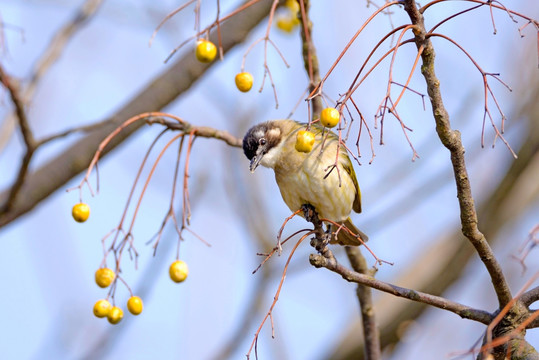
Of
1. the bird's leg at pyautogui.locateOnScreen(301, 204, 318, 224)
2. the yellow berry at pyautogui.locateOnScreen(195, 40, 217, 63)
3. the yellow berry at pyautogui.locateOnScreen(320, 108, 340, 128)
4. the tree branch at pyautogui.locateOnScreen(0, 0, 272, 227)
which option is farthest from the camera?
the tree branch at pyautogui.locateOnScreen(0, 0, 272, 227)

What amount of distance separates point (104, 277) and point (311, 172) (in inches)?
63.0

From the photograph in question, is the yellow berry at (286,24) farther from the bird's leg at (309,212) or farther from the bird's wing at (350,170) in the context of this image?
the bird's leg at (309,212)

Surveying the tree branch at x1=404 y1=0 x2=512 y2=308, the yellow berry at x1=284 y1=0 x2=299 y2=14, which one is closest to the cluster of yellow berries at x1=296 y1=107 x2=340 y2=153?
the tree branch at x1=404 y1=0 x2=512 y2=308

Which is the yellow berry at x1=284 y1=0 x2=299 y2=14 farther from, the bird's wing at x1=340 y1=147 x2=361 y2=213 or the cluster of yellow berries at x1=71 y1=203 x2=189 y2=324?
the cluster of yellow berries at x1=71 y1=203 x2=189 y2=324

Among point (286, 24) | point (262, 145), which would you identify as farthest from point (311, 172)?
point (286, 24)

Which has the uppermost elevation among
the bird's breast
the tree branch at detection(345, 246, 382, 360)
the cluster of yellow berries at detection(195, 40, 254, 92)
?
the cluster of yellow berries at detection(195, 40, 254, 92)

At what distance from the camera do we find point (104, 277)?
4293mm

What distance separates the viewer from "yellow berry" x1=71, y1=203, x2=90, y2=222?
4219mm

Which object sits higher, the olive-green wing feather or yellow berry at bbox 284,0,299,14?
yellow berry at bbox 284,0,299,14

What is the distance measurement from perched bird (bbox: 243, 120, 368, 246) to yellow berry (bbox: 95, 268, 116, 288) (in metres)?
1.30

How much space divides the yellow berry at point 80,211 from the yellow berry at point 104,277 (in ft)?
1.07

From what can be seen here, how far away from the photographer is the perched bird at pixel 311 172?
511cm

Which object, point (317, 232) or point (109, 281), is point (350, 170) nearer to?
point (317, 232)

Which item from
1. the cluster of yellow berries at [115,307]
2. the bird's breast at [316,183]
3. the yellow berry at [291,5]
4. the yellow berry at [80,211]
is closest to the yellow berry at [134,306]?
the cluster of yellow berries at [115,307]
